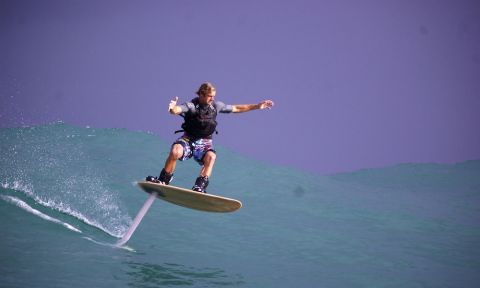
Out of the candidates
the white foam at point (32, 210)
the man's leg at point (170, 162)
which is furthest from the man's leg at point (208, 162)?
the white foam at point (32, 210)

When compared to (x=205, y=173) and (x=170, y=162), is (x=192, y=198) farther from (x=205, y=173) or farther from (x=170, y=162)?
(x=170, y=162)

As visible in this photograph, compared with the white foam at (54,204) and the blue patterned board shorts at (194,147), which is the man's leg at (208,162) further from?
the white foam at (54,204)

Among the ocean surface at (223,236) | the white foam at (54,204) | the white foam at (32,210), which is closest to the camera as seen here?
the ocean surface at (223,236)

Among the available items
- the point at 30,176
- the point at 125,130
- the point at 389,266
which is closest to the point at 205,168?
the point at 389,266

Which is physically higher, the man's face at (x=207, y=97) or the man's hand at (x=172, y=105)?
the man's face at (x=207, y=97)

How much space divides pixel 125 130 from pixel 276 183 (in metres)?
17.2

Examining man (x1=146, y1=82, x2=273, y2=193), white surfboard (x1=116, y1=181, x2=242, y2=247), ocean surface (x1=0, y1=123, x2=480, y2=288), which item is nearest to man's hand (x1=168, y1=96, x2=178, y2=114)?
man (x1=146, y1=82, x2=273, y2=193)

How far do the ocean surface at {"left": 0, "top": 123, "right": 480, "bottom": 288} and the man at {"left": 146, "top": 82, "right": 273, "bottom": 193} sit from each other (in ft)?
5.18

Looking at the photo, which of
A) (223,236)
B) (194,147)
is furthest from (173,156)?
(223,236)

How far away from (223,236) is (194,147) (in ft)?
→ 17.5

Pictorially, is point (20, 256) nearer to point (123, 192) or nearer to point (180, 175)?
point (123, 192)

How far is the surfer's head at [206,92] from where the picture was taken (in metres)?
6.57

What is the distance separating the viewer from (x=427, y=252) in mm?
11352

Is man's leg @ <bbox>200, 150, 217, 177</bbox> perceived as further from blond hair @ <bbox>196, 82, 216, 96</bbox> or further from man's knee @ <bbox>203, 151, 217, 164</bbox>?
blond hair @ <bbox>196, 82, 216, 96</bbox>
